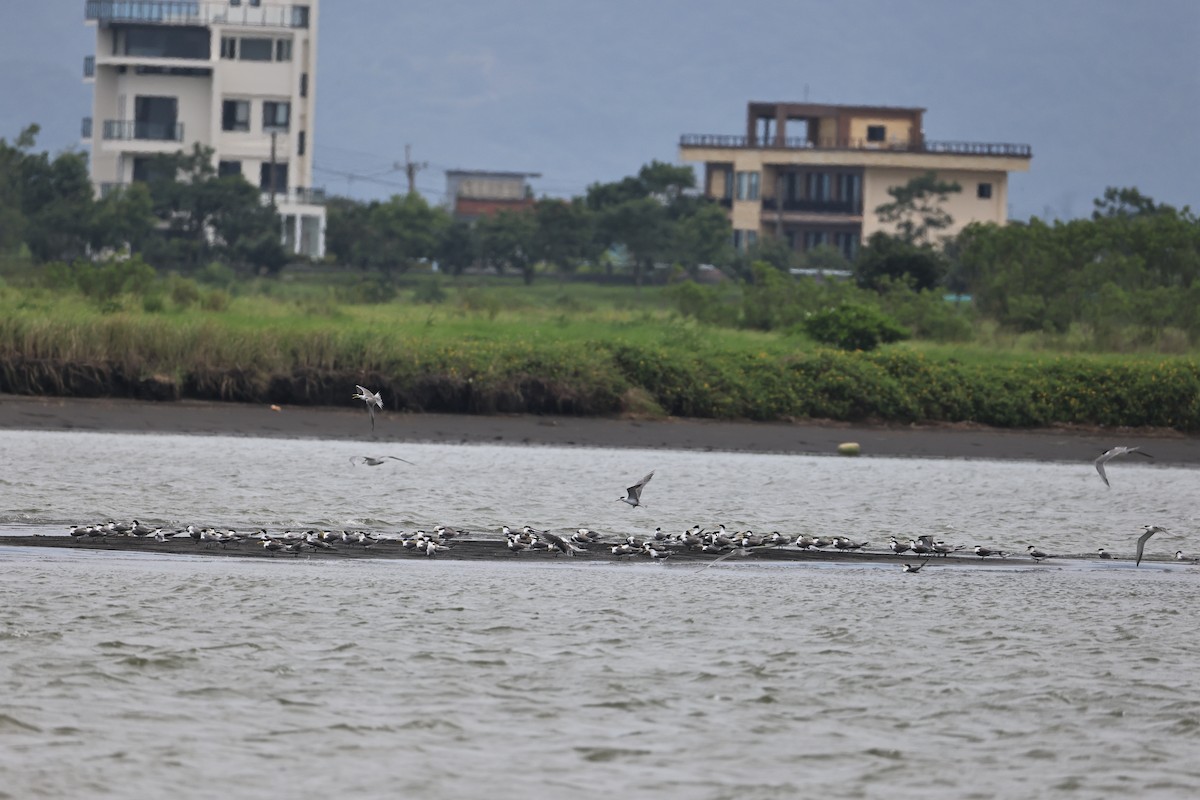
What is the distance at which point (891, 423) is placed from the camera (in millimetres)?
26203

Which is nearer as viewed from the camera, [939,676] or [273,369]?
[939,676]

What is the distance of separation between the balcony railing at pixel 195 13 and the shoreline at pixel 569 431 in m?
57.8

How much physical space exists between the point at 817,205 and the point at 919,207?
9580mm

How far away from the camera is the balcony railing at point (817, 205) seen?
91188 millimetres

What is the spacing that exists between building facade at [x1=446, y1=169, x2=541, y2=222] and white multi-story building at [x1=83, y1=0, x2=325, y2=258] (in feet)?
118

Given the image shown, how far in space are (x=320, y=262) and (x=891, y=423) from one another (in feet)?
160

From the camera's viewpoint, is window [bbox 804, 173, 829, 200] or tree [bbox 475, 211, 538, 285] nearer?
tree [bbox 475, 211, 538, 285]

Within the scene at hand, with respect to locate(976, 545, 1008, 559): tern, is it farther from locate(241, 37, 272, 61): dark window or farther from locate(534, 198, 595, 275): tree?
locate(241, 37, 272, 61): dark window

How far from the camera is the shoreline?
22484mm

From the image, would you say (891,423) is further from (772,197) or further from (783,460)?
(772,197)

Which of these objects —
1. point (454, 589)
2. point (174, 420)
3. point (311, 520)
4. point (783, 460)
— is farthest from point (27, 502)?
point (783, 460)

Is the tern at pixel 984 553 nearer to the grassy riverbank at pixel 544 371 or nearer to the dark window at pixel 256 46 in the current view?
the grassy riverbank at pixel 544 371

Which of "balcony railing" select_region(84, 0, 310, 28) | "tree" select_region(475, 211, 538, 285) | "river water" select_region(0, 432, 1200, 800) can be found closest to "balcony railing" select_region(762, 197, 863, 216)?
"tree" select_region(475, 211, 538, 285)

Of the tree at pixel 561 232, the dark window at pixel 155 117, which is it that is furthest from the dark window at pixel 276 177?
the tree at pixel 561 232
